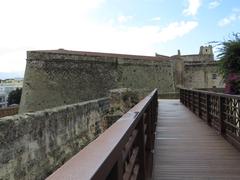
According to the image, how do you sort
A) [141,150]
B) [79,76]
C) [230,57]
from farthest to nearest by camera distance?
[79,76] < [230,57] < [141,150]

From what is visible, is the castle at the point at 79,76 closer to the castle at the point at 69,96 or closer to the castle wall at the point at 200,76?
the castle at the point at 69,96

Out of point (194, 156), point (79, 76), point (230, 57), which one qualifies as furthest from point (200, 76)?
point (194, 156)

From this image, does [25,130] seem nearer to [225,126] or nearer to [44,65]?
[225,126]

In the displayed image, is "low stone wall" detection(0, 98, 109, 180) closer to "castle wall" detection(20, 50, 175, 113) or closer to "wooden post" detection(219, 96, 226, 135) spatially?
"wooden post" detection(219, 96, 226, 135)

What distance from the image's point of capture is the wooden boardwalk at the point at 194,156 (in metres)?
4.13

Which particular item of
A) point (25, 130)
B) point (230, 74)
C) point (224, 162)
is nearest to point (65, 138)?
point (25, 130)

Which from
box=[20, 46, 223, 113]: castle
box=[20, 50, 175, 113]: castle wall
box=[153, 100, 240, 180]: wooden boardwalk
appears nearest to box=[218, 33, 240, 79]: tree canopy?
box=[153, 100, 240, 180]: wooden boardwalk

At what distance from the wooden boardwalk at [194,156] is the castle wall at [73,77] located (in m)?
22.7

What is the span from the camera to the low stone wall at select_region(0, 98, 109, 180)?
436 centimetres

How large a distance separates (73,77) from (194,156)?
26.3 m

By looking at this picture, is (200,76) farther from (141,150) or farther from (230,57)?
(141,150)

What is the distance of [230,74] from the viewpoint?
8750mm

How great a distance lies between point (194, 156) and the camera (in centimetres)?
510

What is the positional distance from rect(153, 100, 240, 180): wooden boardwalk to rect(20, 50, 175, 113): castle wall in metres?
22.7
